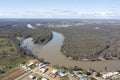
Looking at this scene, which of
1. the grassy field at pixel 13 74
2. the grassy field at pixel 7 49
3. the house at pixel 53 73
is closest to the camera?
the grassy field at pixel 13 74

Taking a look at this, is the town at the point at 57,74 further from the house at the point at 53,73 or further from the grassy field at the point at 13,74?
the grassy field at the point at 13,74

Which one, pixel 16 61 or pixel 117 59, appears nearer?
pixel 16 61

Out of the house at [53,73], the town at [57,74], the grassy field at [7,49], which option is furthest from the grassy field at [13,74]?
the grassy field at [7,49]

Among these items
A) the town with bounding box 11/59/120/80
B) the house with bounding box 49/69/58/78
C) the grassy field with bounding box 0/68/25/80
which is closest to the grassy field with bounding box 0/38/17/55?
the town with bounding box 11/59/120/80

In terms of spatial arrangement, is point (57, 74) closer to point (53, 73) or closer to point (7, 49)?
point (53, 73)

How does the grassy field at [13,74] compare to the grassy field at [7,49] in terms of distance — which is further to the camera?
the grassy field at [7,49]

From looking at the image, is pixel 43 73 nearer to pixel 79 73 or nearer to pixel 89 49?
pixel 79 73

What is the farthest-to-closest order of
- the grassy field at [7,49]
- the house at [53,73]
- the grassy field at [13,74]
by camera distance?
the grassy field at [7,49]
the house at [53,73]
the grassy field at [13,74]

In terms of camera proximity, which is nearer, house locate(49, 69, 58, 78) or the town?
the town

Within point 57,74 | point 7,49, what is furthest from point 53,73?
point 7,49

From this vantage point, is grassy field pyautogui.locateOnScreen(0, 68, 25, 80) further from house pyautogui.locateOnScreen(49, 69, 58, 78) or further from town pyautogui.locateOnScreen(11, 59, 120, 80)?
house pyautogui.locateOnScreen(49, 69, 58, 78)

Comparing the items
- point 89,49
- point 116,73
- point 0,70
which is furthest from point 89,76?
point 89,49
